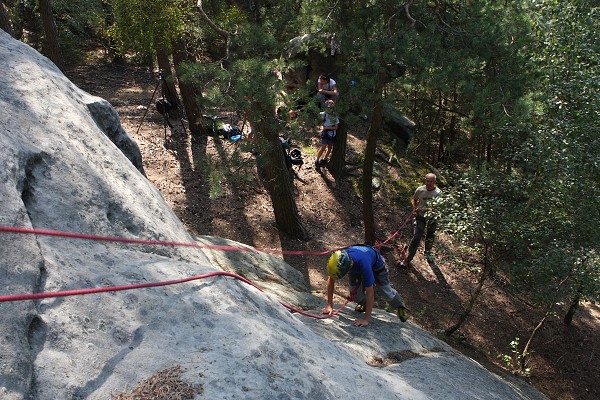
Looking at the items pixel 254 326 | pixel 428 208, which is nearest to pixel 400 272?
pixel 428 208

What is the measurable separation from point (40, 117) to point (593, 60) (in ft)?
24.7

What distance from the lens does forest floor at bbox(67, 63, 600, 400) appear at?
30.9 feet

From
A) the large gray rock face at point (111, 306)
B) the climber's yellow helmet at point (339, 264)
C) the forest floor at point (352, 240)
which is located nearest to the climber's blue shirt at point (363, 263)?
the climber's yellow helmet at point (339, 264)

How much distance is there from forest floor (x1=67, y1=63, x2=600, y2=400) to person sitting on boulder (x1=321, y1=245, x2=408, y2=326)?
84.7 inches

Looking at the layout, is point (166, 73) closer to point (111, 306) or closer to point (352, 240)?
point (352, 240)

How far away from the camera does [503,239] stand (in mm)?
7434

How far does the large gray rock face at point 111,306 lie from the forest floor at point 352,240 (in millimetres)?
2850

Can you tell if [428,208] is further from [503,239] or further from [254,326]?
[254,326]

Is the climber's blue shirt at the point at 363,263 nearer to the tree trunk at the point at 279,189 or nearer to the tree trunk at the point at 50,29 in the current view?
the tree trunk at the point at 279,189

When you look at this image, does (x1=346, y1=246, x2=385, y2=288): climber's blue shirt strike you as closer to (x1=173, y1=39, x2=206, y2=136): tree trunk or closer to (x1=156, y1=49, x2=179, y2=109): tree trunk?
(x1=173, y1=39, x2=206, y2=136): tree trunk

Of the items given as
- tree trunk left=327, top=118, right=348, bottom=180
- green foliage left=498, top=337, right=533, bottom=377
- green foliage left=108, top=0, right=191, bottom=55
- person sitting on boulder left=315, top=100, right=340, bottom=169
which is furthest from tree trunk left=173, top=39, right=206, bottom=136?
green foliage left=498, top=337, right=533, bottom=377

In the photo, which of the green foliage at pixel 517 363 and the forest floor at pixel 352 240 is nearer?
the green foliage at pixel 517 363

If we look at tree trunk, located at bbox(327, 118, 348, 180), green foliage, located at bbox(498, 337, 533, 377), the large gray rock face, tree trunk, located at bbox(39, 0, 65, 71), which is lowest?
green foliage, located at bbox(498, 337, 533, 377)

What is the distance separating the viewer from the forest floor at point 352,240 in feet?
30.9
